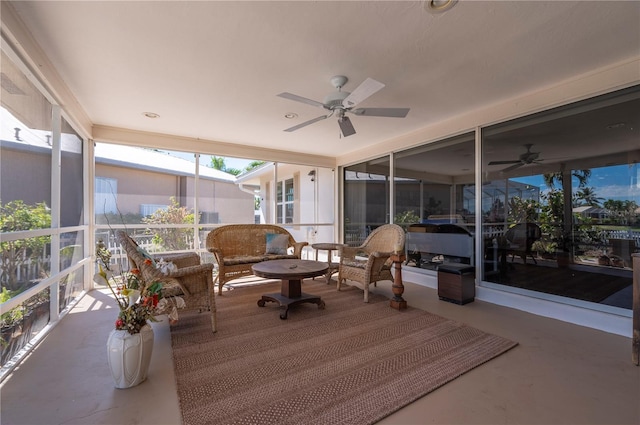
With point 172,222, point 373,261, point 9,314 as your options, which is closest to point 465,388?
point 373,261

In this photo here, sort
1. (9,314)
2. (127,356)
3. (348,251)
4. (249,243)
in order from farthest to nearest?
1. (249,243)
2. (348,251)
3. (9,314)
4. (127,356)

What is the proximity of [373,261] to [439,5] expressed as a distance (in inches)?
112

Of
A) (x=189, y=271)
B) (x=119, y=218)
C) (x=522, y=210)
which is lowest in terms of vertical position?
(x=189, y=271)

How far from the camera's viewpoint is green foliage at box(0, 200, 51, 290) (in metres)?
2.15

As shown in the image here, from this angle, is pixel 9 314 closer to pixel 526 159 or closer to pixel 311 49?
pixel 311 49

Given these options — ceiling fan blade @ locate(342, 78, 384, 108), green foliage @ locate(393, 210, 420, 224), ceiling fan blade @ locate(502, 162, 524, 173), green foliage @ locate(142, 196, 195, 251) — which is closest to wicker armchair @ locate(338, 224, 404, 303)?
green foliage @ locate(393, 210, 420, 224)

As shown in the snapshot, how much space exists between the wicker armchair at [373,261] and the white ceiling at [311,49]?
75.3 inches

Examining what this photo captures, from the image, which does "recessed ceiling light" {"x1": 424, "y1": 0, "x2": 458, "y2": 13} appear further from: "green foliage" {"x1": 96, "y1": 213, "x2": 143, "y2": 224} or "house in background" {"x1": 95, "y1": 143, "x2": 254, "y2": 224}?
"green foliage" {"x1": 96, "y1": 213, "x2": 143, "y2": 224}

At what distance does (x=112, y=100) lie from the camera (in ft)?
12.1

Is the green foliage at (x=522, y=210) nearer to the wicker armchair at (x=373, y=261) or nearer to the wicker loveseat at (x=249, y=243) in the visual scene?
the wicker armchair at (x=373, y=261)

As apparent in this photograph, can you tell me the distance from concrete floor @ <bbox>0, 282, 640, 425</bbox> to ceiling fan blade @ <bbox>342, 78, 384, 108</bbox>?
2359 mm

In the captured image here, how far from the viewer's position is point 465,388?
2.00 meters

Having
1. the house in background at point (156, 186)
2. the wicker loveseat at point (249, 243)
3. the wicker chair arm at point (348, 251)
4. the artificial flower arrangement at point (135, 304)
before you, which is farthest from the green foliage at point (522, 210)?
the house in background at point (156, 186)

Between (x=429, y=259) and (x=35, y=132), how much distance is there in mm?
5296
